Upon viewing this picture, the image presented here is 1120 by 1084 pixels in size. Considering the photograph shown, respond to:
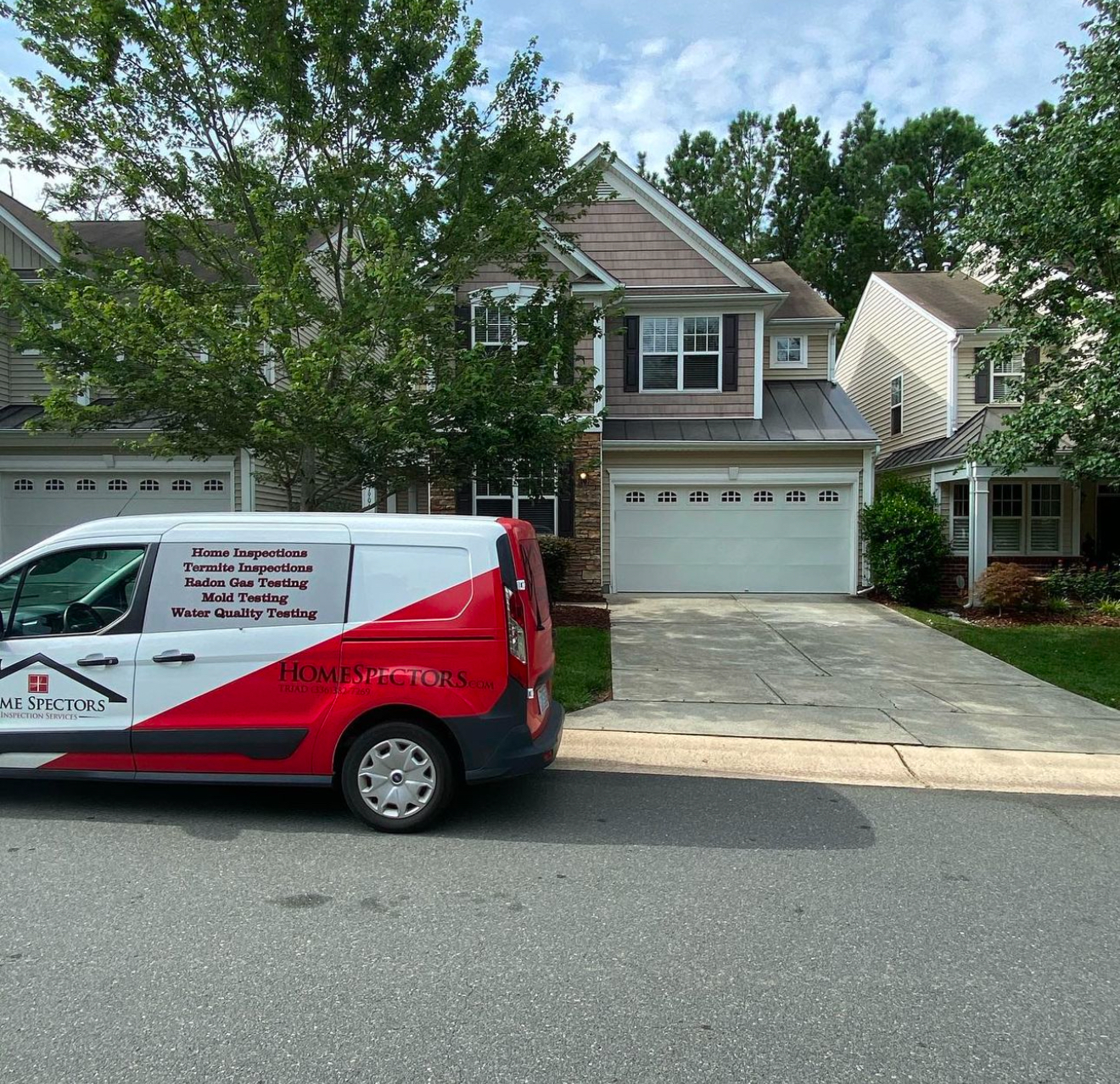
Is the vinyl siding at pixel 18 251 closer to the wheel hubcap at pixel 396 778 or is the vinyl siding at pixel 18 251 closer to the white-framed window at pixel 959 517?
the wheel hubcap at pixel 396 778

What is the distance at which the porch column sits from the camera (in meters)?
15.2

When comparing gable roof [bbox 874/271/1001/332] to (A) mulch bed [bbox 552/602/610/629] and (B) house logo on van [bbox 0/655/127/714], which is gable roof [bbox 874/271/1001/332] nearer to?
(A) mulch bed [bbox 552/602/610/629]

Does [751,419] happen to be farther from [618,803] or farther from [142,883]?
[142,883]

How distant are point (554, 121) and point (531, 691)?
792 centimetres

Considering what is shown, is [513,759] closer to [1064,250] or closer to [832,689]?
[832,689]

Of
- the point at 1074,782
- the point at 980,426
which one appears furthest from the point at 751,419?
the point at 1074,782

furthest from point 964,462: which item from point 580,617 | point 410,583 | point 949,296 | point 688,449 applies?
point 410,583

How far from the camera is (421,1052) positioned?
2.82 m

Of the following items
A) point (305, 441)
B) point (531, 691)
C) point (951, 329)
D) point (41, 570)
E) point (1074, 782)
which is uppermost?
point (951, 329)

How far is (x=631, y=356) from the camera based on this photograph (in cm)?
1664

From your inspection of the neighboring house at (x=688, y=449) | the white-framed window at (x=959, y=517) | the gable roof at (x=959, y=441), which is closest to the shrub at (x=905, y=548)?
the neighboring house at (x=688, y=449)

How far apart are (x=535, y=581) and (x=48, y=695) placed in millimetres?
3026

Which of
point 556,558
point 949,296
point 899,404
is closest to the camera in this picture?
point 556,558

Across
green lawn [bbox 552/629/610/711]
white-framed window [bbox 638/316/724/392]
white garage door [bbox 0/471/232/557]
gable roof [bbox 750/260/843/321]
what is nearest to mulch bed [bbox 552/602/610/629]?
green lawn [bbox 552/629/610/711]
